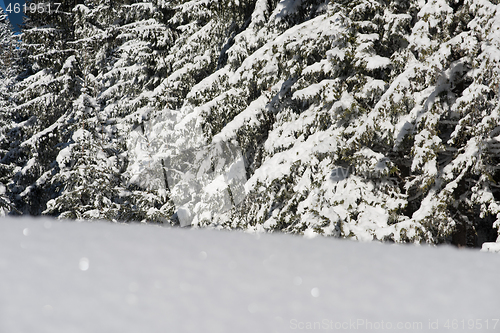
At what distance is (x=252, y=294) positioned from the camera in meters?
1.49

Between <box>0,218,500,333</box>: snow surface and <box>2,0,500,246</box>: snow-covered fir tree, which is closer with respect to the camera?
<box>0,218,500,333</box>: snow surface

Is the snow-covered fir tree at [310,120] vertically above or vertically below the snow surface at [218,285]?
below

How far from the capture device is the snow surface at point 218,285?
130 cm

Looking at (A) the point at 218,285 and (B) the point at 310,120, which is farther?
(B) the point at 310,120

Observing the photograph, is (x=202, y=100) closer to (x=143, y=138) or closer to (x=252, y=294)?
(x=143, y=138)

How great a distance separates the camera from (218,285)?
5.06 feet

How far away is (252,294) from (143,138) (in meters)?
13.5

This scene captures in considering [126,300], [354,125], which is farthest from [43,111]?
[126,300]

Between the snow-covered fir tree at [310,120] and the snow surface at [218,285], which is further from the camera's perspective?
the snow-covered fir tree at [310,120]

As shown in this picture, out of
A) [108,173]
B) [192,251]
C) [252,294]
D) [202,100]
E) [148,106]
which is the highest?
[252,294]

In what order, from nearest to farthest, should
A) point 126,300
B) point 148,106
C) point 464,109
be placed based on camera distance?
point 126,300 → point 464,109 → point 148,106

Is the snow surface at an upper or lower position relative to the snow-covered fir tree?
upper

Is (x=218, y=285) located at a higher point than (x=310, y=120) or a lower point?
higher

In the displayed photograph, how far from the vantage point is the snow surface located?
1300mm
